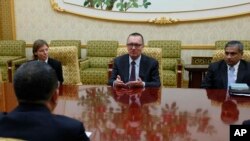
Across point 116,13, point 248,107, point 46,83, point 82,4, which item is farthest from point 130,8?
point 46,83

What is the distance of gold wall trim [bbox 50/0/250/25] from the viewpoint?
20.0 feet

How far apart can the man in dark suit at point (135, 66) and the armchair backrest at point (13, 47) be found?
3.53 meters

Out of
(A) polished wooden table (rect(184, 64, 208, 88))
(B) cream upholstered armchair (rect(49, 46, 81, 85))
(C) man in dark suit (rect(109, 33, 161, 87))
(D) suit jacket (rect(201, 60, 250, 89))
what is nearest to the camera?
(D) suit jacket (rect(201, 60, 250, 89))

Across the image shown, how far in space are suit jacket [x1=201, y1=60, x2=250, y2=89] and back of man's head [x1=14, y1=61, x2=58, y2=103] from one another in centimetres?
248

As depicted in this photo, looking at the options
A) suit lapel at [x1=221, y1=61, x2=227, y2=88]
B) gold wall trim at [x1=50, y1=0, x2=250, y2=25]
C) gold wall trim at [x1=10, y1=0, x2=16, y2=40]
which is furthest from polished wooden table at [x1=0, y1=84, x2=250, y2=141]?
gold wall trim at [x1=10, y1=0, x2=16, y2=40]

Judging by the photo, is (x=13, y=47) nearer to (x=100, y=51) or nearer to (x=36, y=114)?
(x=100, y=51)

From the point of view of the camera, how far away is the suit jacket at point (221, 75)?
135 inches

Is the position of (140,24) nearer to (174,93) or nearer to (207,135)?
(174,93)

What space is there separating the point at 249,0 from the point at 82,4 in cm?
320

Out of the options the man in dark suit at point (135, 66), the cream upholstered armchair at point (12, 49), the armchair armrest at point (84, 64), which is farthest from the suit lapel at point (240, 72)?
the cream upholstered armchair at point (12, 49)

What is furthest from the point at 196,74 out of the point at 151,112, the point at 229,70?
the point at 151,112

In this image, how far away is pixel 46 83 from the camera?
4.44 ft

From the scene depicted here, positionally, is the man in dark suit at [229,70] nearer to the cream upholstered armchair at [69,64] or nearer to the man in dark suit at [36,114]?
the cream upholstered armchair at [69,64]

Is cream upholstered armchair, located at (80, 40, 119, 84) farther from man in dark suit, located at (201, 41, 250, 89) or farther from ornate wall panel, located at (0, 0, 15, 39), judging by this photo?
man in dark suit, located at (201, 41, 250, 89)
